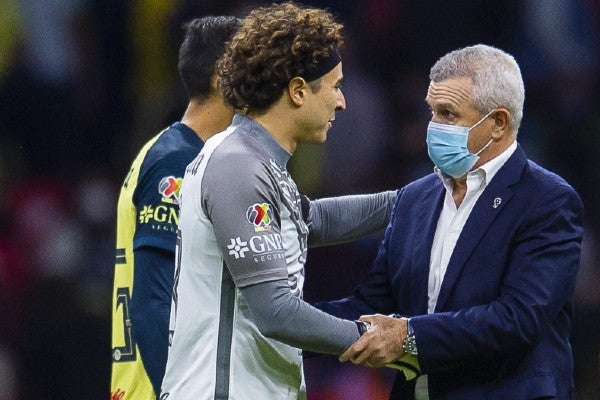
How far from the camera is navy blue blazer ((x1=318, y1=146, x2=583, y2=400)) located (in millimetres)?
3152

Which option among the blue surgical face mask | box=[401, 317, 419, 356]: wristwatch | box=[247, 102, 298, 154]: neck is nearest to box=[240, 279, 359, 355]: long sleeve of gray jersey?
box=[401, 317, 419, 356]: wristwatch

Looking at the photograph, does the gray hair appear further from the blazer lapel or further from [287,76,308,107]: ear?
[287,76,308,107]: ear

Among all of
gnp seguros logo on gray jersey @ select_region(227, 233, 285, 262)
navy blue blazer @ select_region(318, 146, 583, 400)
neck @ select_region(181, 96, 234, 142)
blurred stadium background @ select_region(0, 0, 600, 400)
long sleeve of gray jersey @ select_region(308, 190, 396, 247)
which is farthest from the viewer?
blurred stadium background @ select_region(0, 0, 600, 400)

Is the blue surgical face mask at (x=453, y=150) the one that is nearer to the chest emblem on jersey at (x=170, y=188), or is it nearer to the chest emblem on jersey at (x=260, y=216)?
the chest emblem on jersey at (x=260, y=216)

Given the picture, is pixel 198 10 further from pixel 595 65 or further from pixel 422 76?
pixel 595 65

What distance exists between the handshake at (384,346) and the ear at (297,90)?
1.91 ft

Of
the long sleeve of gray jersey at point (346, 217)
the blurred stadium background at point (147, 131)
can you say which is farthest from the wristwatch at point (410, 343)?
the blurred stadium background at point (147, 131)

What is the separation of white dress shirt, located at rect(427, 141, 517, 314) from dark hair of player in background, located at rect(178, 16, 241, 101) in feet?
2.79

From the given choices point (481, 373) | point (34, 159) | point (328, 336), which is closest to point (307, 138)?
point (328, 336)

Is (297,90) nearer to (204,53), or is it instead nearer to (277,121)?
(277,121)

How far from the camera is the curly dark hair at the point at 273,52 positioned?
3.05 meters

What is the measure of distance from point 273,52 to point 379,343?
0.77m

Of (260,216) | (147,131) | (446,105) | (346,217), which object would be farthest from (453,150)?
(147,131)

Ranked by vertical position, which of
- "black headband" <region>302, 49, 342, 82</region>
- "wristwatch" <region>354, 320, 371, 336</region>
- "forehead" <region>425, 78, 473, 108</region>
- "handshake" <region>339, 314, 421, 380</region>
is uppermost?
"black headband" <region>302, 49, 342, 82</region>
